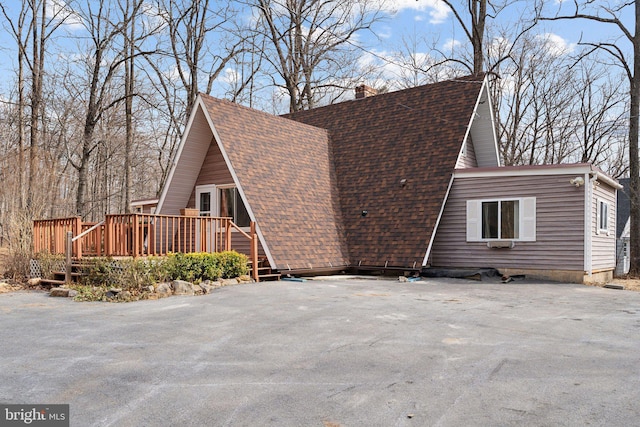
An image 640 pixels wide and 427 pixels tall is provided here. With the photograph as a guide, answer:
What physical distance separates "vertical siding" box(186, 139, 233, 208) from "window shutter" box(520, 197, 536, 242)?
8127 mm

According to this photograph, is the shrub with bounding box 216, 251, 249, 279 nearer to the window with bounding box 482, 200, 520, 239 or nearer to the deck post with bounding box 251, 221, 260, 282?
the deck post with bounding box 251, 221, 260, 282

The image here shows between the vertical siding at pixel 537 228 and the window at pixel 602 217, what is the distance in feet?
5.13

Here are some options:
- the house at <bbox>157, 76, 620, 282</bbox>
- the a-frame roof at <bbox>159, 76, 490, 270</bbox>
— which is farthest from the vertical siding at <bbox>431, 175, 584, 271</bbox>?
the a-frame roof at <bbox>159, 76, 490, 270</bbox>

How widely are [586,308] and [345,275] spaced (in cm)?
710

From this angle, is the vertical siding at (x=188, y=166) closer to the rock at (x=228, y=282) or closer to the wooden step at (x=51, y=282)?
the wooden step at (x=51, y=282)

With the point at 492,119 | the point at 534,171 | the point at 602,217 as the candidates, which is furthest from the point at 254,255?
the point at 602,217

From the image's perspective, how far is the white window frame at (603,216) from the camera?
48.9ft

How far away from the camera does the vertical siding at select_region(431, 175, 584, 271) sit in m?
13.8

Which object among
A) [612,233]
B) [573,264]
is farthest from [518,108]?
[573,264]

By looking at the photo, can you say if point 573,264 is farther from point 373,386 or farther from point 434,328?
point 373,386

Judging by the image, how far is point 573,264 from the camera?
13805 millimetres

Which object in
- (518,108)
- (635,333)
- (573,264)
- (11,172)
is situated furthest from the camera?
(518,108)

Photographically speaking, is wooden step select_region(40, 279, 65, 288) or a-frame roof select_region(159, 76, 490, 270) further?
a-frame roof select_region(159, 76, 490, 270)
